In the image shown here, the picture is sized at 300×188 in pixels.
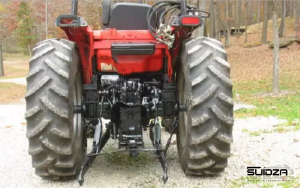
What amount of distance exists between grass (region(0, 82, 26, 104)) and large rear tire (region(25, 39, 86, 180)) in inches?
573

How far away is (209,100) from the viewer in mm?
4137

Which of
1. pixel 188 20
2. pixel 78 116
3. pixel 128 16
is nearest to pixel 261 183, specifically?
pixel 188 20

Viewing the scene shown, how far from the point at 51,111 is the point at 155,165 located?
1858mm

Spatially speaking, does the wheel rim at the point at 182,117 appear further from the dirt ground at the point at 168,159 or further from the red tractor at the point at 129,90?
the dirt ground at the point at 168,159

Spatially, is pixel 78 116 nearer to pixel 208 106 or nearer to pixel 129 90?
pixel 129 90

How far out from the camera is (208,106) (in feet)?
13.6

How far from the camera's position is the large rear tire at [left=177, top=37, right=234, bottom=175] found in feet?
13.6

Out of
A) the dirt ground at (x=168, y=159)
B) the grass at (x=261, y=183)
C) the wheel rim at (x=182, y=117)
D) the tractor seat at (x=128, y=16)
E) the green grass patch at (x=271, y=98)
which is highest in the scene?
the tractor seat at (x=128, y=16)

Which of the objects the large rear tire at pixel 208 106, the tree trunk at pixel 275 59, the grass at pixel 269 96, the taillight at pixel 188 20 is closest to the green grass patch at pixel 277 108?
the grass at pixel 269 96

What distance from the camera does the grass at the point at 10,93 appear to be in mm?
18766

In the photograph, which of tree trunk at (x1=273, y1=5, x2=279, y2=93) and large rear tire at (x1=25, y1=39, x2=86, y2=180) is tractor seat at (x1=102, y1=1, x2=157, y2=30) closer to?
large rear tire at (x1=25, y1=39, x2=86, y2=180)

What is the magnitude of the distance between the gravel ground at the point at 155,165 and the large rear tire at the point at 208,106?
0.41m

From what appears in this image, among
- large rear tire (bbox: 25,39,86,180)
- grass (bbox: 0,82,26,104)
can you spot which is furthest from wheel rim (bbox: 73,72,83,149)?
grass (bbox: 0,82,26,104)

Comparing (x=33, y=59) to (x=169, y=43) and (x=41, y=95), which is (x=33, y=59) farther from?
(x=169, y=43)
